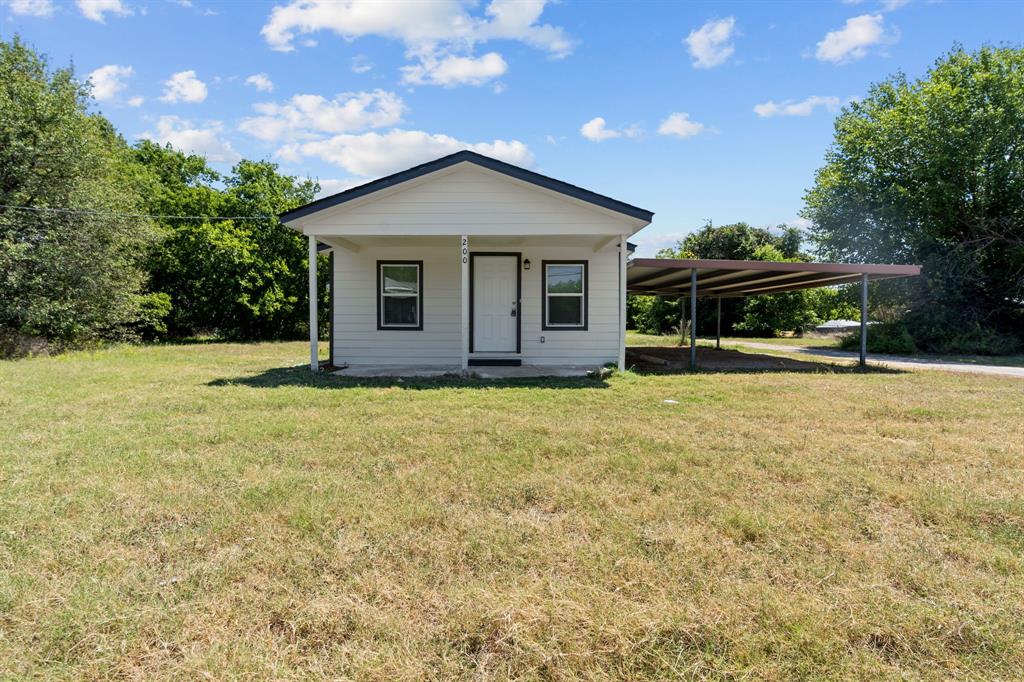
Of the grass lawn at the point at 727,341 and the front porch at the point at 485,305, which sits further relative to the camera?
the grass lawn at the point at 727,341

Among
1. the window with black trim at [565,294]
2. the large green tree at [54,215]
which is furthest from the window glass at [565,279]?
the large green tree at [54,215]

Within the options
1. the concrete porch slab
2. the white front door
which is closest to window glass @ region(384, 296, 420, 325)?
the concrete porch slab

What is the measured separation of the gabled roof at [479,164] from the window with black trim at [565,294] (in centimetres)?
203

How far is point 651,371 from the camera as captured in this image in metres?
9.71

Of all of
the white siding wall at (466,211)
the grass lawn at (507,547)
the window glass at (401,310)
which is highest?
the white siding wall at (466,211)

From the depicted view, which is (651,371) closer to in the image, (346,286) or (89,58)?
(346,286)

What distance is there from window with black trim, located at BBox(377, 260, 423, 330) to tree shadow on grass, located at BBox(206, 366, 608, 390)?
217cm

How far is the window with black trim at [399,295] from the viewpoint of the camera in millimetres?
10531

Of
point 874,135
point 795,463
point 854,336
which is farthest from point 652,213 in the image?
point 874,135

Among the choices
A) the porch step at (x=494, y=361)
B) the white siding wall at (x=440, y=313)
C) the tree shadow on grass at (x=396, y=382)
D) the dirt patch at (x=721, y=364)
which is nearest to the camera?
the tree shadow on grass at (x=396, y=382)

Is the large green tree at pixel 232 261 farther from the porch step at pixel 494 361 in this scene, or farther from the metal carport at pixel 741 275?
the metal carport at pixel 741 275

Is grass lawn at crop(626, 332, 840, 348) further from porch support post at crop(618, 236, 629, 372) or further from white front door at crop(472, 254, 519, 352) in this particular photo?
porch support post at crop(618, 236, 629, 372)

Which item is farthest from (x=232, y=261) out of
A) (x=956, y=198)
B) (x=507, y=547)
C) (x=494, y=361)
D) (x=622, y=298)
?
(x=956, y=198)

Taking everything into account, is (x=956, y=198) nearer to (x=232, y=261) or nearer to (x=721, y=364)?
(x=721, y=364)
